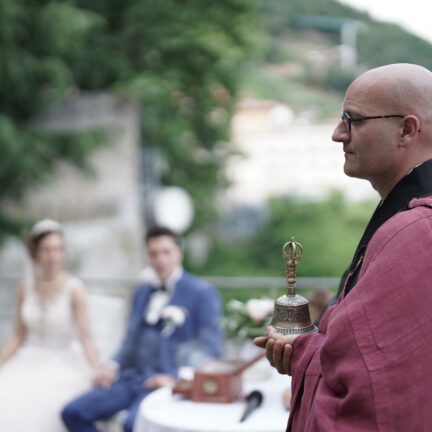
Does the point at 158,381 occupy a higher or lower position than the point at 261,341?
lower

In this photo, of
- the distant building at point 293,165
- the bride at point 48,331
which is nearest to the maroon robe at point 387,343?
the bride at point 48,331

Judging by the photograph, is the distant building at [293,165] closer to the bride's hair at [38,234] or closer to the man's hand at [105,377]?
the bride's hair at [38,234]

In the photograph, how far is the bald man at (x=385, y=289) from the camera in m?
1.56

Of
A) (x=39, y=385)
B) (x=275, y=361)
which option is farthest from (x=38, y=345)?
(x=275, y=361)

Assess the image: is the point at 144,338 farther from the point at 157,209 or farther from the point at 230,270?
the point at 230,270

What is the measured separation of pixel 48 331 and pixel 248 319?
68.1 inches

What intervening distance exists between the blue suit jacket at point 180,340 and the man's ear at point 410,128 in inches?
96.1

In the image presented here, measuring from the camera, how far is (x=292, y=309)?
197 centimetres

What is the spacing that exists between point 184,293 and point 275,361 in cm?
232

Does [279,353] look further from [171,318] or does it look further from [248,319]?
[171,318]

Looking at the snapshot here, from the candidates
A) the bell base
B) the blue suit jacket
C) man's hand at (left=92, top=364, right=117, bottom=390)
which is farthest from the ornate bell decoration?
man's hand at (left=92, top=364, right=117, bottom=390)

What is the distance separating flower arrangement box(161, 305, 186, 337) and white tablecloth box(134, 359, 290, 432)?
82 centimetres

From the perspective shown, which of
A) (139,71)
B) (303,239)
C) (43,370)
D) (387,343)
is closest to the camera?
(387,343)

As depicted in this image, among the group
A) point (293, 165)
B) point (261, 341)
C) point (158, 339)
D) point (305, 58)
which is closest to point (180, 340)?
point (158, 339)
